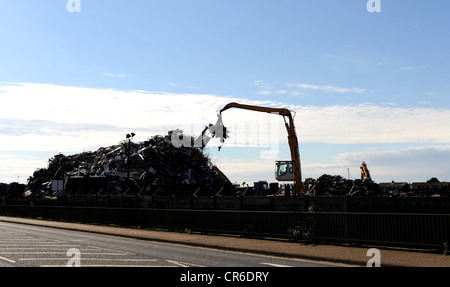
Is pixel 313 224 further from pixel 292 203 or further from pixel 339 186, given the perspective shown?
pixel 339 186

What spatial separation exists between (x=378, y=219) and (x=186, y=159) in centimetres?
4669

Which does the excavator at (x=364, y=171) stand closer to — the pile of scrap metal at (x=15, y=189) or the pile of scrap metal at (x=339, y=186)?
the pile of scrap metal at (x=339, y=186)

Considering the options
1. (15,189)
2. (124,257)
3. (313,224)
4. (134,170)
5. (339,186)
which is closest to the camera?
(124,257)

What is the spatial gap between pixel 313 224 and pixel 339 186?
28708 millimetres

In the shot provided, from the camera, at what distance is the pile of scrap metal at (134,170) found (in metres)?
52.3

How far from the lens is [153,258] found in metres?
15.1

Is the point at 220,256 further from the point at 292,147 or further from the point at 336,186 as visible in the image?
the point at 336,186

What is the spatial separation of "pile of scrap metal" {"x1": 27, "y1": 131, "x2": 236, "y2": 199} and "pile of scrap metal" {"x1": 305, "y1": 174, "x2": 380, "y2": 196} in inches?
390

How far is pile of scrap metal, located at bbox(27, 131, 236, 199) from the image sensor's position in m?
52.3

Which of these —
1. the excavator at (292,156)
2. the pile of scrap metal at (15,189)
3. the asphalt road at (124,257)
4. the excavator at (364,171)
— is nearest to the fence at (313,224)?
the asphalt road at (124,257)

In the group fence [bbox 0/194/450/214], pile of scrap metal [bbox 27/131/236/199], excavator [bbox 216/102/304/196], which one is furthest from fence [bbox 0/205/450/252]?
pile of scrap metal [bbox 27/131/236/199]

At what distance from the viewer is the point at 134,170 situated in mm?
55594

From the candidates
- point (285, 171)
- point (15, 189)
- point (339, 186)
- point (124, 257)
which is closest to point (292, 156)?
point (285, 171)
